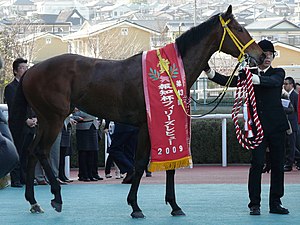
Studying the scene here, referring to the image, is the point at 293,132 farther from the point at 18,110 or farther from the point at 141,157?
the point at 18,110

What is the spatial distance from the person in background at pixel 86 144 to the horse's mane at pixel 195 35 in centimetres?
437

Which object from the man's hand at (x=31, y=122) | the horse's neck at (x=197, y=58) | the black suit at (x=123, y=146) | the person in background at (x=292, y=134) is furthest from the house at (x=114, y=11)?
the horse's neck at (x=197, y=58)

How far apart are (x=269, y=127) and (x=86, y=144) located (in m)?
4.90

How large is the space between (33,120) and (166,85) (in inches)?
126

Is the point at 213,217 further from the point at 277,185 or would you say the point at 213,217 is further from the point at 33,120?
the point at 33,120

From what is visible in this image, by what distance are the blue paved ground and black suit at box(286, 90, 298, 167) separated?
3.04 m

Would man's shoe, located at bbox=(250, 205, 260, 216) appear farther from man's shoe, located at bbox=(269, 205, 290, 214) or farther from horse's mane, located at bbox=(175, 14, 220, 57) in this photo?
horse's mane, located at bbox=(175, 14, 220, 57)

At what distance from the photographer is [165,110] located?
848 centimetres

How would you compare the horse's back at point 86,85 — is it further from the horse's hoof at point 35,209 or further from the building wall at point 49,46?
the building wall at point 49,46

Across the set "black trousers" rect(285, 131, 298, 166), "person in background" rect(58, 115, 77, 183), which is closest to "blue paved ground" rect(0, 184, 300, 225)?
"person in background" rect(58, 115, 77, 183)

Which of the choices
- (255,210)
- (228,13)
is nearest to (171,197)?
(255,210)

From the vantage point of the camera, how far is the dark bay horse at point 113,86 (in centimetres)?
844

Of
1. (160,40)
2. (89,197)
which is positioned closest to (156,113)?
(89,197)

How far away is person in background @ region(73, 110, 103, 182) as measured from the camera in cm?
1263
